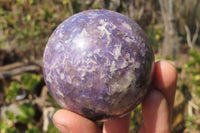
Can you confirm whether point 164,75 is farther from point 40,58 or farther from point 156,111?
point 40,58

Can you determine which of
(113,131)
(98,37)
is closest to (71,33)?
(98,37)

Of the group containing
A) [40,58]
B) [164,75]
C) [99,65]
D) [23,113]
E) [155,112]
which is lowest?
[23,113]

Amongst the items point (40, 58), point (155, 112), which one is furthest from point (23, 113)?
point (155, 112)

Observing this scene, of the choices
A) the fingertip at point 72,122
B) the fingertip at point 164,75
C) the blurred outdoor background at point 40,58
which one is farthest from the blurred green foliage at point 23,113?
the fingertip at point 164,75

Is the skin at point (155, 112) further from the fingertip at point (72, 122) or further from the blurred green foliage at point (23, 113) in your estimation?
the blurred green foliage at point (23, 113)

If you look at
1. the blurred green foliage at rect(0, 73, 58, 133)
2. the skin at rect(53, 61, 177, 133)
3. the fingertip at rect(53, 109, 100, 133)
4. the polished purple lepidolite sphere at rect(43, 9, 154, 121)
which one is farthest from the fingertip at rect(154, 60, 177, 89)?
the blurred green foliage at rect(0, 73, 58, 133)

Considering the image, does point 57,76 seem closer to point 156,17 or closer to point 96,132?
point 96,132

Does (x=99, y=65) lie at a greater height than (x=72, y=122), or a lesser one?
greater
